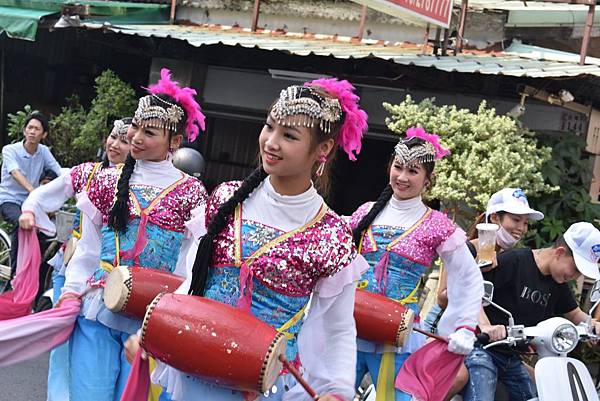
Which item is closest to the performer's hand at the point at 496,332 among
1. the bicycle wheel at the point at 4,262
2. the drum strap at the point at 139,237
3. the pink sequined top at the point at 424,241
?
the pink sequined top at the point at 424,241

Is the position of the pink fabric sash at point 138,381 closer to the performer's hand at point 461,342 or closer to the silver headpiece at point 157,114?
the silver headpiece at point 157,114

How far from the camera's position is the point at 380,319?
4418 millimetres

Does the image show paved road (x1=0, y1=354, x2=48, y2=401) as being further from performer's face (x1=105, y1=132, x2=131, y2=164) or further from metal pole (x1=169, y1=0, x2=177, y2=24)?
metal pole (x1=169, y1=0, x2=177, y2=24)

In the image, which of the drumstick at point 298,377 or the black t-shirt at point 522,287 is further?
the black t-shirt at point 522,287

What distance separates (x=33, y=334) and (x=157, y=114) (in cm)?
128

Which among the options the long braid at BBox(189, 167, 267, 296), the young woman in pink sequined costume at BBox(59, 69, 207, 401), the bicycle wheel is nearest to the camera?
the long braid at BBox(189, 167, 267, 296)

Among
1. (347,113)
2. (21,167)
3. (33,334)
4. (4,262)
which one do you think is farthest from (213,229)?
(4,262)

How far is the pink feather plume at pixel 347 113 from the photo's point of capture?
307cm

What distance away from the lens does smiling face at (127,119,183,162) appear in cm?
443

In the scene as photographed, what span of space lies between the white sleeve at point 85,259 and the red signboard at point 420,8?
12.7 ft

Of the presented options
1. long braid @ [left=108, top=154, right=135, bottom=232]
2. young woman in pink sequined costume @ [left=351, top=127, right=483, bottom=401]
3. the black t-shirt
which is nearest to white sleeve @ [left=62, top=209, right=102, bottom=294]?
long braid @ [left=108, top=154, right=135, bottom=232]

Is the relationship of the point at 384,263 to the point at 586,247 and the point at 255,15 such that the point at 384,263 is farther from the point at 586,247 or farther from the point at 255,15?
the point at 255,15

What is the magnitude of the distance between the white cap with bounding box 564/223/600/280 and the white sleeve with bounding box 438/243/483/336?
1.68 feet

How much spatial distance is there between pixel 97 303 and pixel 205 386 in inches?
56.0
